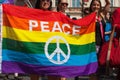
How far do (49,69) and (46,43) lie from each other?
1.57 ft

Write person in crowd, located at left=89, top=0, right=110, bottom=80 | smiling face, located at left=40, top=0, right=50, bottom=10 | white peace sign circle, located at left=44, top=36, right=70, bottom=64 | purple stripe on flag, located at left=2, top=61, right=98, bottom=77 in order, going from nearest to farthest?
purple stripe on flag, located at left=2, top=61, right=98, bottom=77, white peace sign circle, located at left=44, top=36, right=70, bottom=64, smiling face, located at left=40, top=0, right=50, bottom=10, person in crowd, located at left=89, top=0, right=110, bottom=80

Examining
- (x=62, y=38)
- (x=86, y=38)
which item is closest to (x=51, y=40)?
(x=62, y=38)

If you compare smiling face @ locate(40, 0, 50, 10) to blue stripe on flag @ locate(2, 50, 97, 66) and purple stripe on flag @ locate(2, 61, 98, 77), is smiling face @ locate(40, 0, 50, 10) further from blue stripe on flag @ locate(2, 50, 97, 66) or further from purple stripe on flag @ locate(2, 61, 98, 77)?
purple stripe on flag @ locate(2, 61, 98, 77)

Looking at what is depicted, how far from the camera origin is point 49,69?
7562mm

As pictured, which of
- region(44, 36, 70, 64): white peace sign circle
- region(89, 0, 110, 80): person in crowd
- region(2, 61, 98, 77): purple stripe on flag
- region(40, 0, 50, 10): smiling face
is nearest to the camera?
region(2, 61, 98, 77): purple stripe on flag

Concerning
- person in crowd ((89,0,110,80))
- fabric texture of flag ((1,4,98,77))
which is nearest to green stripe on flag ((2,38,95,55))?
fabric texture of flag ((1,4,98,77))

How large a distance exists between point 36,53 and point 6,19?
823 millimetres

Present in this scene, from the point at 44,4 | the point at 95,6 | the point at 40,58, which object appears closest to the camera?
the point at 40,58

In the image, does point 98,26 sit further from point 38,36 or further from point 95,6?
point 38,36

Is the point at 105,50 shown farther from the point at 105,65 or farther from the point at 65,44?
the point at 65,44

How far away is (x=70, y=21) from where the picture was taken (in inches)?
312

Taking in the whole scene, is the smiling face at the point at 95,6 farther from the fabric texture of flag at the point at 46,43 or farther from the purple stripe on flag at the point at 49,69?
the purple stripe on flag at the point at 49,69

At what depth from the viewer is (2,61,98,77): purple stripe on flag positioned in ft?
23.8

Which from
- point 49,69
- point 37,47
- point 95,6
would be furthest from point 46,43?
point 95,6
